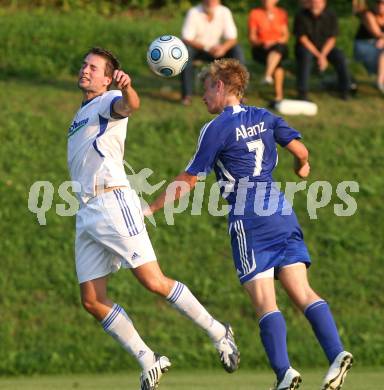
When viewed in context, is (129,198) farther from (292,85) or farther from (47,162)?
(292,85)

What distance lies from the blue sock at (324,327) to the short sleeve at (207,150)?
1.12 metres

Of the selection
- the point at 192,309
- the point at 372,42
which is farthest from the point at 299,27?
the point at 192,309

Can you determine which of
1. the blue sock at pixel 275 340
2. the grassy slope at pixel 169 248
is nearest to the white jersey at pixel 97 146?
the blue sock at pixel 275 340

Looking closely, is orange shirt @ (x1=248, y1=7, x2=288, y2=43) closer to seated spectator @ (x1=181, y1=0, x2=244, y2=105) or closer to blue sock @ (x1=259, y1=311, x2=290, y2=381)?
seated spectator @ (x1=181, y1=0, x2=244, y2=105)

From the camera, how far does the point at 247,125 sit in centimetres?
739

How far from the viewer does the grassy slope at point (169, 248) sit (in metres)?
11.5

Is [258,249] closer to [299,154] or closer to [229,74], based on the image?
[299,154]

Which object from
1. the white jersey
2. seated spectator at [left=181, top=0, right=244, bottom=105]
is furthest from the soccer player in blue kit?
seated spectator at [left=181, top=0, right=244, bottom=105]

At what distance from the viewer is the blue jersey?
24.1 ft

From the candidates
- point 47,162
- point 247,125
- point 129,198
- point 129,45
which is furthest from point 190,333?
point 129,45

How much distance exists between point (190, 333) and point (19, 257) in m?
2.13

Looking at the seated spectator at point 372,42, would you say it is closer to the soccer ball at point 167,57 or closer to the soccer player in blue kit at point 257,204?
the soccer ball at point 167,57

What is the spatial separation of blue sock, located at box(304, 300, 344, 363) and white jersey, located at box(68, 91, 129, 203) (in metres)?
1.67

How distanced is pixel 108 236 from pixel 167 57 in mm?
1333
